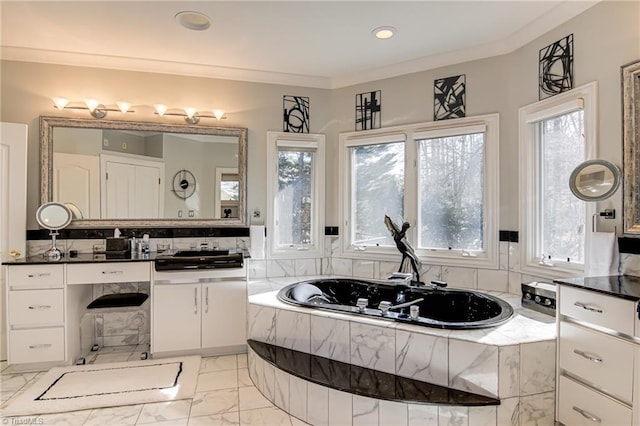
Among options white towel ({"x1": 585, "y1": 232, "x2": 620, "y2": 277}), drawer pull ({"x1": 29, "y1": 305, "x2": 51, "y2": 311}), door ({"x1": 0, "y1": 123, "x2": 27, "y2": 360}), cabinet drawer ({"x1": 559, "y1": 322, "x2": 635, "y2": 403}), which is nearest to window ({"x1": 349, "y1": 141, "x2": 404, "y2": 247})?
white towel ({"x1": 585, "y1": 232, "x2": 620, "y2": 277})

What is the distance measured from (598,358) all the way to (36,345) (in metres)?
3.75

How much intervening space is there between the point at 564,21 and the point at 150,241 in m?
3.87

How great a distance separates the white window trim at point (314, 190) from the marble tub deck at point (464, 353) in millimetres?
1321

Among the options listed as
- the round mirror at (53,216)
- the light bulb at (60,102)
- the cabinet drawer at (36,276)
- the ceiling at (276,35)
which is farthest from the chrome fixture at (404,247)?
the light bulb at (60,102)

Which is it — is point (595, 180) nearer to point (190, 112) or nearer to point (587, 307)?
point (587, 307)

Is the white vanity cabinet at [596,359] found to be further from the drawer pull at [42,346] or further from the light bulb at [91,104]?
the light bulb at [91,104]

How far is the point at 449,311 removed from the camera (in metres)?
2.83

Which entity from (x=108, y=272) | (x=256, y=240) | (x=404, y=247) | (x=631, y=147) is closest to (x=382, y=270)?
(x=404, y=247)

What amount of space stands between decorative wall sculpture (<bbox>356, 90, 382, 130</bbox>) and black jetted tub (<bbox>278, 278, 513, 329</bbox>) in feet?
5.24

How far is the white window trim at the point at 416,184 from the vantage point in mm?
3016

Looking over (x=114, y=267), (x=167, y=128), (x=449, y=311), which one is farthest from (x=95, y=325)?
(x=449, y=311)

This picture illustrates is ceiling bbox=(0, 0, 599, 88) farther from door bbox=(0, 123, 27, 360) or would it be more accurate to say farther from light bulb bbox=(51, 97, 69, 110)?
door bbox=(0, 123, 27, 360)

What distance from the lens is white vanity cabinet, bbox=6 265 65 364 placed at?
2.69 m

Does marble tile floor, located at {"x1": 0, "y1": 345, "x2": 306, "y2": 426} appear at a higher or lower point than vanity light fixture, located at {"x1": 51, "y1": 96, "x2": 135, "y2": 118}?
lower
